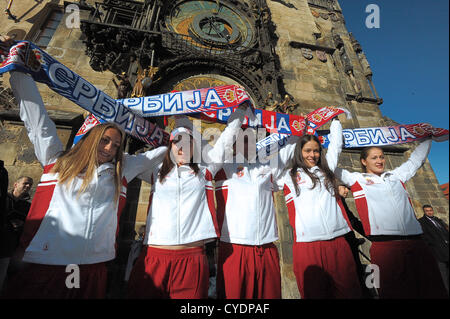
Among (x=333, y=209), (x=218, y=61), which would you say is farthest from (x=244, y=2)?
(x=333, y=209)

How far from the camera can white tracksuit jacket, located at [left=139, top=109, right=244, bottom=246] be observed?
1778 mm

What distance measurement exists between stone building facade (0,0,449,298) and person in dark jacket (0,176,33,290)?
1193mm

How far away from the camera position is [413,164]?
102 inches

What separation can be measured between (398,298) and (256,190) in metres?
1.80

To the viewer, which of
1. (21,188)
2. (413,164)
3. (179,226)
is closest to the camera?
(179,226)

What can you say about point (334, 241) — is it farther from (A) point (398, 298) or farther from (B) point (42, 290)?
(B) point (42, 290)

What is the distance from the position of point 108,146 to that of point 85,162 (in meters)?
0.25

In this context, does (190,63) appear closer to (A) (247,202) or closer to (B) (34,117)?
(B) (34,117)

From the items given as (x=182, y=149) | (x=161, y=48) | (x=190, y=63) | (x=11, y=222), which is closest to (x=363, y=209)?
(x=182, y=149)

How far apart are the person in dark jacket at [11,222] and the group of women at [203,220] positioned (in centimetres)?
98

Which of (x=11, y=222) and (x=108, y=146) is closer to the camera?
(x=108, y=146)

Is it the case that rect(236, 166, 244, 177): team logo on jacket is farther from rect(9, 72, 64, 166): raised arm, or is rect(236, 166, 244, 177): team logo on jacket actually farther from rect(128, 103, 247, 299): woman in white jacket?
rect(9, 72, 64, 166): raised arm

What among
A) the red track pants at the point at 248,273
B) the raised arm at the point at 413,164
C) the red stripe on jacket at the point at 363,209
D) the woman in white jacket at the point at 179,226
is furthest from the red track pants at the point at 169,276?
the raised arm at the point at 413,164

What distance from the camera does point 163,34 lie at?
20.4 ft
